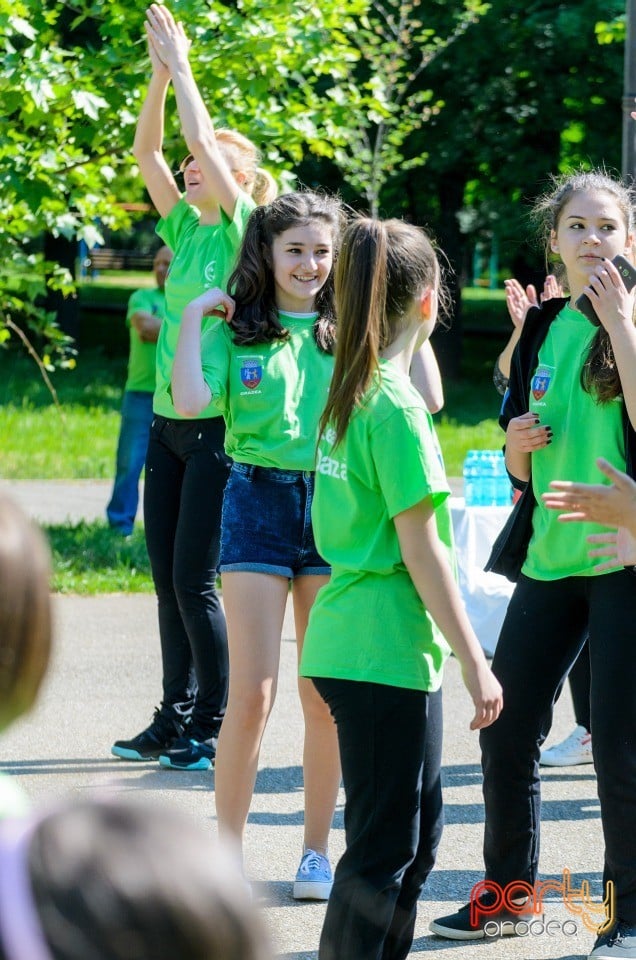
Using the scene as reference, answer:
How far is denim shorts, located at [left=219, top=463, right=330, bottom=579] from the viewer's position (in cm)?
375

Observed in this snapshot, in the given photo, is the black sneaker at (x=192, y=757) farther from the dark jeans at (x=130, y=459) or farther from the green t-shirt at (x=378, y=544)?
the dark jeans at (x=130, y=459)

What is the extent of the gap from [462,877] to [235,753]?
2.80 ft

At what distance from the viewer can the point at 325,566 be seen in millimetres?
3836

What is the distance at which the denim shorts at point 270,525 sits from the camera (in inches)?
148

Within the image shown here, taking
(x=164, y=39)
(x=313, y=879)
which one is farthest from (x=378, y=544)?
(x=164, y=39)

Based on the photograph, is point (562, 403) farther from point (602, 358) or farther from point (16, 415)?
point (16, 415)

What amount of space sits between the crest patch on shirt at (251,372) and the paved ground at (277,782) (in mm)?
827

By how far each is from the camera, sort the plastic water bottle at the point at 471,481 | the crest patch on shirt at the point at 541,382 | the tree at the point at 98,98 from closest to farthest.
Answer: the crest patch on shirt at the point at 541,382 → the plastic water bottle at the point at 471,481 → the tree at the point at 98,98

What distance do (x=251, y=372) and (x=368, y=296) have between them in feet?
3.14

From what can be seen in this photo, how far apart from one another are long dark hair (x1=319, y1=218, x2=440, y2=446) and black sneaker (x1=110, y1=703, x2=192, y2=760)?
7.71 feet

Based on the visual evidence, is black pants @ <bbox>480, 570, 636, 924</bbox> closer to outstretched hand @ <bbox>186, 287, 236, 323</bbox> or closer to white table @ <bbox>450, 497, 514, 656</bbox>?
outstretched hand @ <bbox>186, 287, 236, 323</bbox>

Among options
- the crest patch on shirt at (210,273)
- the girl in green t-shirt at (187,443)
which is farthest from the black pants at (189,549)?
the crest patch on shirt at (210,273)

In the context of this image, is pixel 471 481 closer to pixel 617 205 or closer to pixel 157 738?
pixel 157 738

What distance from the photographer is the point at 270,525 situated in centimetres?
379
